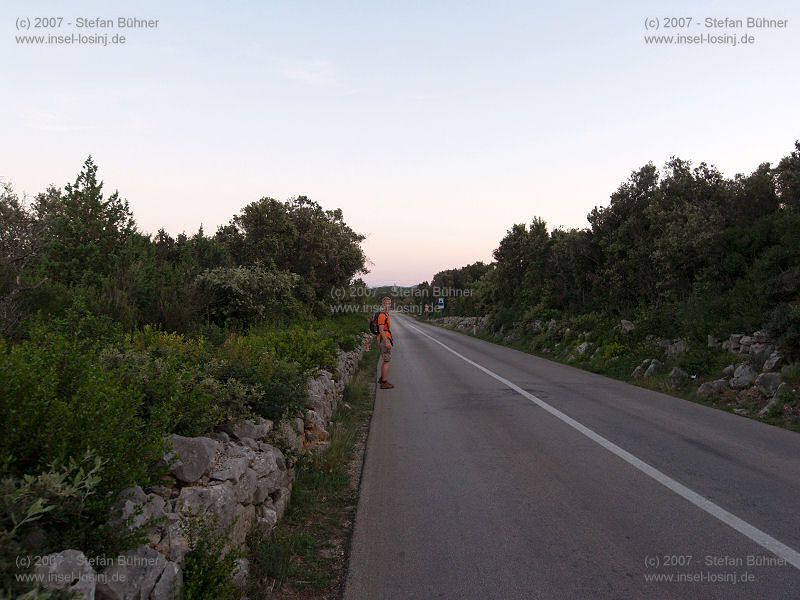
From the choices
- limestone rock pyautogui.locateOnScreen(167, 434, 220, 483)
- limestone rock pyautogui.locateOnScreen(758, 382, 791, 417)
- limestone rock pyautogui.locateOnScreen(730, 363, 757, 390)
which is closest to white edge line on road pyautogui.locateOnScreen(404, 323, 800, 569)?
limestone rock pyautogui.locateOnScreen(758, 382, 791, 417)

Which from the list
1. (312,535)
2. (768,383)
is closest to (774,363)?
(768,383)

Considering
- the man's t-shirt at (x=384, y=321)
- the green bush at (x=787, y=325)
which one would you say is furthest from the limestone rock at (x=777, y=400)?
the man's t-shirt at (x=384, y=321)

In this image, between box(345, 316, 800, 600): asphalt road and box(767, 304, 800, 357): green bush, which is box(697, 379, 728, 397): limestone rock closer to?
box(767, 304, 800, 357): green bush

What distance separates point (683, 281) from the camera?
18.2 m

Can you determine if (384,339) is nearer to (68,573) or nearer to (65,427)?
(65,427)

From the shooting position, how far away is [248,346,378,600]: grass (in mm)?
4082

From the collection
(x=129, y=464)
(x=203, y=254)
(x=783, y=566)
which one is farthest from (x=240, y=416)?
(x=203, y=254)

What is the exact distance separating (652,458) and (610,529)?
96.4 inches

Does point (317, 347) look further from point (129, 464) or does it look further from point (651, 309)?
point (651, 309)

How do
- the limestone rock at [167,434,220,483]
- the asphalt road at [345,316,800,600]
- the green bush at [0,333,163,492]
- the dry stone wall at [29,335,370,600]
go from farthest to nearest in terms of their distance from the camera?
the limestone rock at [167,434,220,483] → the asphalt road at [345,316,800,600] → the green bush at [0,333,163,492] → the dry stone wall at [29,335,370,600]

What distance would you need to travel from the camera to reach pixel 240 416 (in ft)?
18.0

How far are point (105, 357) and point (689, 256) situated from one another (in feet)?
58.2

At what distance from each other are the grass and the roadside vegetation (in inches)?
296

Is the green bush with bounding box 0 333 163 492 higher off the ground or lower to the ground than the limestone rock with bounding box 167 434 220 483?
higher
